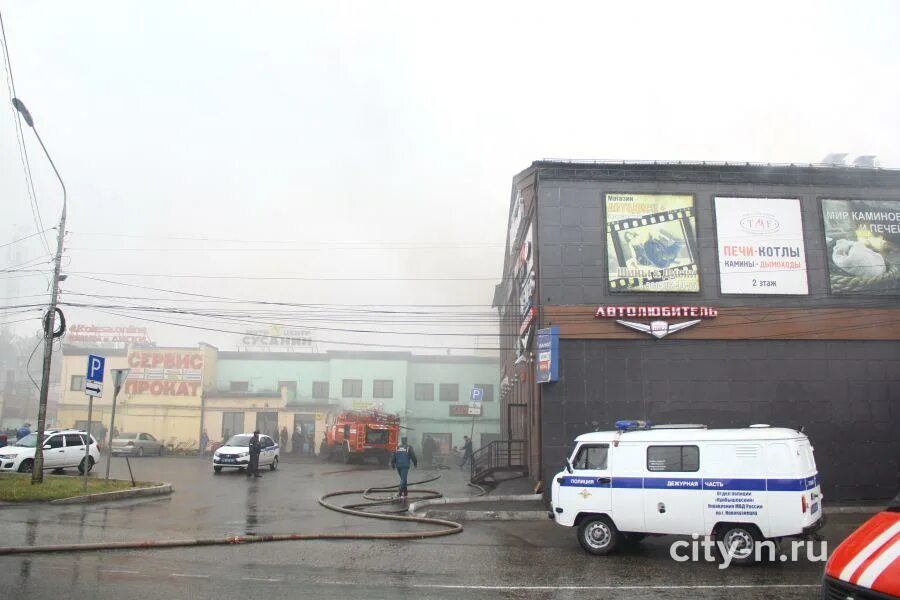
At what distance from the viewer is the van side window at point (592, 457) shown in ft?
36.8

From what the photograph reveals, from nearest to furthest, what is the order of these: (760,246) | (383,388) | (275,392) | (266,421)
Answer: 1. (760,246)
2. (266,421)
3. (275,392)
4. (383,388)

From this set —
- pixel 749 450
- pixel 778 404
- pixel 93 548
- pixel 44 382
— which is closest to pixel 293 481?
pixel 44 382

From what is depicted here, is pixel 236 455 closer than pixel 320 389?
Yes

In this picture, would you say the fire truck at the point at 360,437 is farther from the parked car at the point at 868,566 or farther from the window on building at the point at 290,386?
the parked car at the point at 868,566

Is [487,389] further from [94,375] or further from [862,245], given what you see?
[94,375]

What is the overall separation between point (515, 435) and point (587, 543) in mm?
17253

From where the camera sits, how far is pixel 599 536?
10.8 metres

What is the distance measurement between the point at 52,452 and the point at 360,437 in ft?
49.2

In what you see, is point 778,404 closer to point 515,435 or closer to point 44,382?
point 515,435

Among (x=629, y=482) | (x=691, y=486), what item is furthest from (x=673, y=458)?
(x=629, y=482)

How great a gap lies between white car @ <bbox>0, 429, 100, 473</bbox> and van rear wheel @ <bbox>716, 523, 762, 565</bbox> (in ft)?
61.8

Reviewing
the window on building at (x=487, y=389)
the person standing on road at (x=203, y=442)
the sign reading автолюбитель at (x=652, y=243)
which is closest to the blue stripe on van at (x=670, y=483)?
the sign reading автолюбитель at (x=652, y=243)

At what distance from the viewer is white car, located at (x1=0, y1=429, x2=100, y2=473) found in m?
20.2

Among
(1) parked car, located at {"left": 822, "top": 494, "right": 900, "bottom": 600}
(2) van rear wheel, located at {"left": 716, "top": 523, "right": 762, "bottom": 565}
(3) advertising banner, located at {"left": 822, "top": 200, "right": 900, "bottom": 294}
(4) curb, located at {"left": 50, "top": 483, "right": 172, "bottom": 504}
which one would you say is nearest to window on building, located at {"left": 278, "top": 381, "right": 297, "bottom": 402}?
(4) curb, located at {"left": 50, "top": 483, "right": 172, "bottom": 504}
